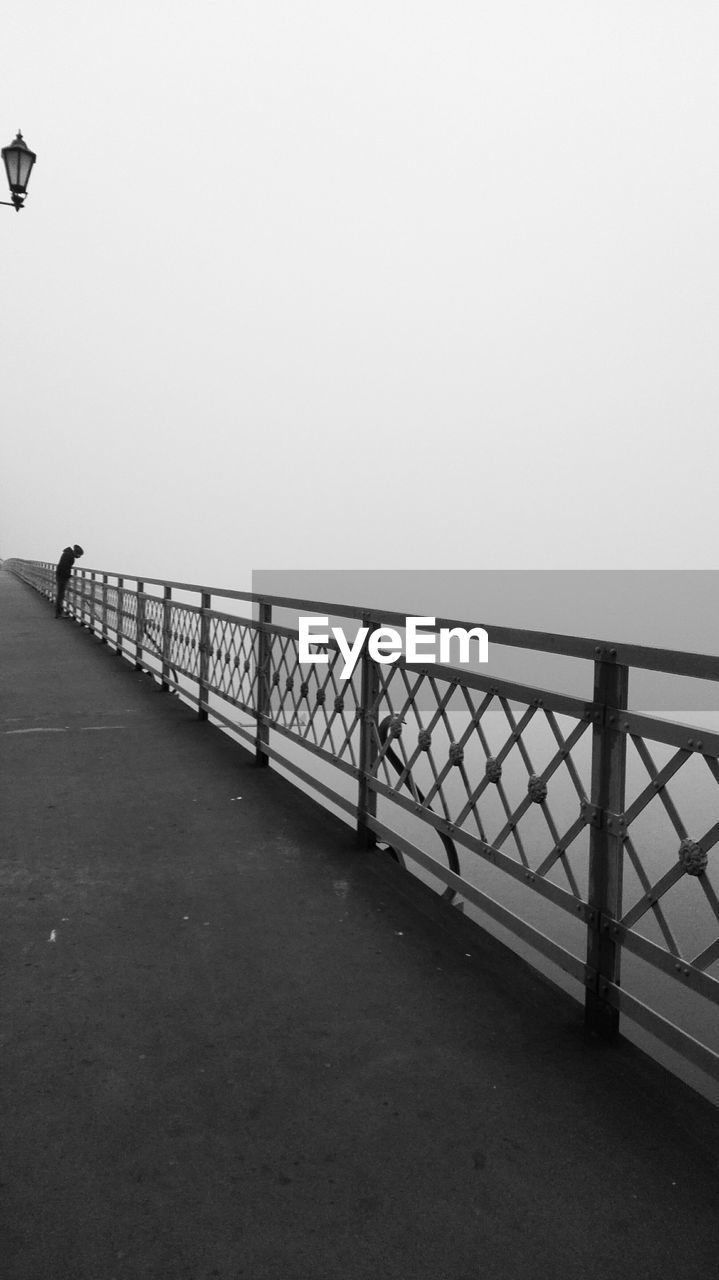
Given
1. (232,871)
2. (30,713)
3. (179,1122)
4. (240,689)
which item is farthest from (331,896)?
(30,713)

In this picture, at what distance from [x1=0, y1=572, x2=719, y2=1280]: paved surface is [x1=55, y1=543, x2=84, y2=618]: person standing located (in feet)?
57.5

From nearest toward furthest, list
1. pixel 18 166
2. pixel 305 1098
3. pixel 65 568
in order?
pixel 305 1098, pixel 18 166, pixel 65 568

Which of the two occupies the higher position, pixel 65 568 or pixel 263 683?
pixel 65 568

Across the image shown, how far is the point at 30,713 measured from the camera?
392 inches

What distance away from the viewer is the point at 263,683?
7555 millimetres

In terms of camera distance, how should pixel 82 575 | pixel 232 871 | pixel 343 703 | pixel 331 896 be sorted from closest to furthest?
pixel 331 896, pixel 232 871, pixel 343 703, pixel 82 575

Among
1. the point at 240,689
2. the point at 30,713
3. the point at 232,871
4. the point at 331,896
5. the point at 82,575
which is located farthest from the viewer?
the point at 82,575

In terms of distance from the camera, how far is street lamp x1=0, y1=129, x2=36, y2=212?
1227cm

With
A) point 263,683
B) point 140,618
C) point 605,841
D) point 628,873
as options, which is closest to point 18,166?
point 140,618

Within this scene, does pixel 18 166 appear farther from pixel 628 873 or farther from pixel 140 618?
pixel 628 873

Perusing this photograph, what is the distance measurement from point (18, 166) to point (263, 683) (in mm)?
8727

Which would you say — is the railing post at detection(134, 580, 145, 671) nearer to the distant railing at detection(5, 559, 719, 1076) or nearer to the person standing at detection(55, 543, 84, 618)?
the distant railing at detection(5, 559, 719, 1076)

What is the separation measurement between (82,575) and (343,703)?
17009 mm

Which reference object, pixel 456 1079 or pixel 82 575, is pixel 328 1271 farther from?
pixel 82 575
